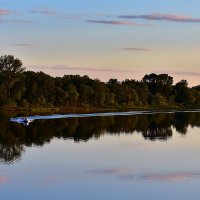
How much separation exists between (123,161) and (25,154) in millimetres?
9119

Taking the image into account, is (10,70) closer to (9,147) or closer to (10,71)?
(10,71)

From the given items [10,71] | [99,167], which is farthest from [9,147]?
[10,71]

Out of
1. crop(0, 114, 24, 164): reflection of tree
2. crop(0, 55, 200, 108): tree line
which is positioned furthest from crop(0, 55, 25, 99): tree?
crop(0, 114, 24, 164): reflection of tree

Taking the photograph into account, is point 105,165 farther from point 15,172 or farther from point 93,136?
point 93,136

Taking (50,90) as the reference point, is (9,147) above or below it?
below

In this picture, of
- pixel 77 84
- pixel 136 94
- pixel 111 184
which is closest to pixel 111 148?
pixel 111 184

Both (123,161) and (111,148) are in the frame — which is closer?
(123,161)

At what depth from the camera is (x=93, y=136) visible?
66.2 meters

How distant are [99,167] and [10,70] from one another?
112 meters

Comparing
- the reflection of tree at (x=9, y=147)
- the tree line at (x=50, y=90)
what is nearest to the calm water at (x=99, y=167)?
the reflection of tree at (x=9, y=147)

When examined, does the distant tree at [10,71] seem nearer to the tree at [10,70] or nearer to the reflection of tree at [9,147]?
the tree at [10,70]

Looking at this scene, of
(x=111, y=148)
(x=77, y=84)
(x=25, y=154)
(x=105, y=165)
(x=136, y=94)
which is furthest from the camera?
(x=136, y=94)

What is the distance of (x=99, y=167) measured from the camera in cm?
3994

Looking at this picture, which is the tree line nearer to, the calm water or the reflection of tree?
the reflection of tree
